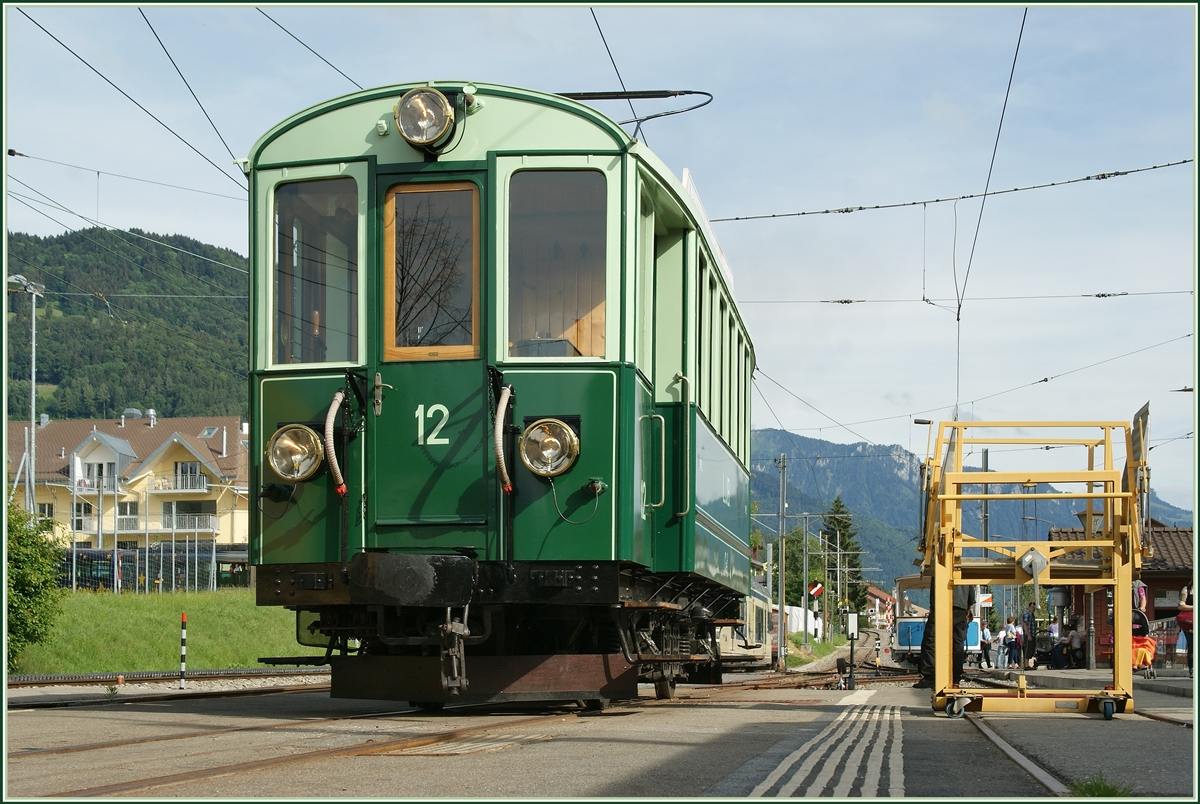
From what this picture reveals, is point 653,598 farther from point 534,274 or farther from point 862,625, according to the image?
point 862,625

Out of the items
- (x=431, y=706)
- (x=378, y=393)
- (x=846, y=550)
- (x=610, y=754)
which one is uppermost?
(x=378, y=393)

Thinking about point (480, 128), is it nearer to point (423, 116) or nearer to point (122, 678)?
point (423, 116)

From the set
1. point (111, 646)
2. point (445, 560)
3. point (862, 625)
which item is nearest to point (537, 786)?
point (445, 560)

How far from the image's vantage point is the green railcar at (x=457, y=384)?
8.47 meters

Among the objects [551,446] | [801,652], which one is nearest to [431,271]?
[551,446]

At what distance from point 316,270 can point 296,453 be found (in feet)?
4.08

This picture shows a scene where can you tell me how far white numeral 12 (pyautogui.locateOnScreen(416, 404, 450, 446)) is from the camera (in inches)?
338

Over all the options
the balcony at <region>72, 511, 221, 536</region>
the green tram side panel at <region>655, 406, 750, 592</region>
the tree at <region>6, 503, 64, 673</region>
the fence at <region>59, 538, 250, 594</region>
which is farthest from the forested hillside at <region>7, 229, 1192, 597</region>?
the green tram side panel at <region>655, 406, 750, 592</region>

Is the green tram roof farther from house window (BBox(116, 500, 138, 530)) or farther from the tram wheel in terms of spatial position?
house window (BBox(116, 500, 138, 530))

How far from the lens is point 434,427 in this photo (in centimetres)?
859

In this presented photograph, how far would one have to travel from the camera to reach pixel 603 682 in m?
8.95

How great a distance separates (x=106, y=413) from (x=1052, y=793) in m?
125

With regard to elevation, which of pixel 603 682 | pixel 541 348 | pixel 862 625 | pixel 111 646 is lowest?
pixel 862 625

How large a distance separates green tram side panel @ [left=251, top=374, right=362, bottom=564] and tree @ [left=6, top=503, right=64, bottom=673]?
1208 centimetres
